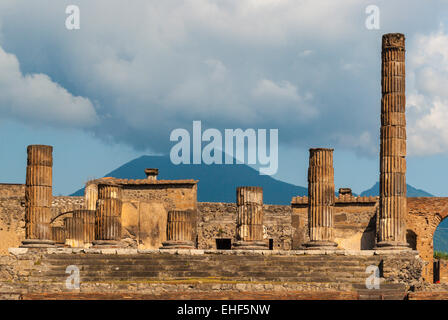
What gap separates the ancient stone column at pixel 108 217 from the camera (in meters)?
26.8

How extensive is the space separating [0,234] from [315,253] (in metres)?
18.5

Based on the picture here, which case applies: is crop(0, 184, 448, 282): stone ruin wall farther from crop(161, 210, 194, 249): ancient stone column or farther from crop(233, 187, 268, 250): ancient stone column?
crop(161, 210, 194, 249): ancient stone column

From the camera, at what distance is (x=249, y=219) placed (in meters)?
27.3

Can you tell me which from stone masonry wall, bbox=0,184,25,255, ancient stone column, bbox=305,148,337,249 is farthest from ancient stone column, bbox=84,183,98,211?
ancient stone column, bbox=305,148,337,249

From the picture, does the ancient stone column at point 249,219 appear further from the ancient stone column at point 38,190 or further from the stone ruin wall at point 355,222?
the stone ruin wall at point 355,222

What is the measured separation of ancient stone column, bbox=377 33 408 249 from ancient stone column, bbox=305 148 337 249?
171 cm

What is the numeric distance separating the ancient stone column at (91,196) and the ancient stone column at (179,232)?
640 cm

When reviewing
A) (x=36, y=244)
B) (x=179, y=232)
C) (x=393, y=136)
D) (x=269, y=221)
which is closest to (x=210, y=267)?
(x=179, y=232)

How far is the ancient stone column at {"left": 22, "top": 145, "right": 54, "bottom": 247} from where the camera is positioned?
2640cm

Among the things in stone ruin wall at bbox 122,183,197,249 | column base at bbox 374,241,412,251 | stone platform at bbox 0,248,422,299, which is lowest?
stone platform at bbox 0,248,422,299

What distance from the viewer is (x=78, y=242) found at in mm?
29391

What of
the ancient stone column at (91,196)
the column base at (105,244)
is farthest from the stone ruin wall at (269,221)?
the column base at (105,244)

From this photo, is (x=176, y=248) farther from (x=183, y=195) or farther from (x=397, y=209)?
(x=183, y=195)

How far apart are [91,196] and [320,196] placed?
34.0ft
